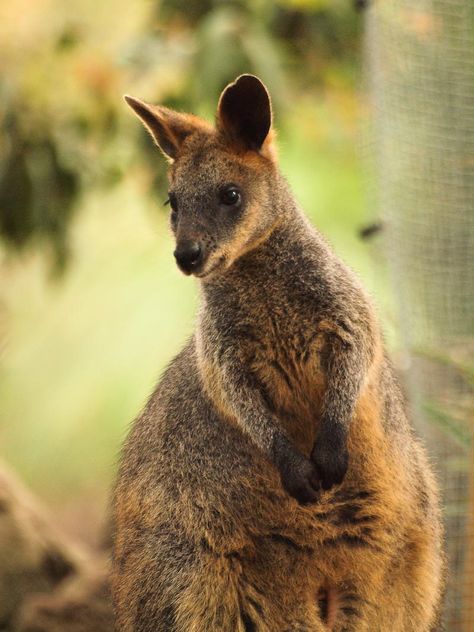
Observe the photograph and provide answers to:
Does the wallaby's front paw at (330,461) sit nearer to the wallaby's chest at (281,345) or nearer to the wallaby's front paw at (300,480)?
the wallaby's front paw at (300,480)

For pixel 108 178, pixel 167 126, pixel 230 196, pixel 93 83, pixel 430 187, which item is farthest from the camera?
pixel 108 178

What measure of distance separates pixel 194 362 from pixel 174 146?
0.95 m

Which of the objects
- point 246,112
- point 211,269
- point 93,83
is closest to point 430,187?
point 93,83

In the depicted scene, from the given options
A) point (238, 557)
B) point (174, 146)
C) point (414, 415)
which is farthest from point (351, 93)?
point (238, 557)

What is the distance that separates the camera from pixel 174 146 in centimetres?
475

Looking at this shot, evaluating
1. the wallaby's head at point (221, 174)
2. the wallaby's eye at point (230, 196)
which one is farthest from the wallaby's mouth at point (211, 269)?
the wallaby's eye at point (230, 196)

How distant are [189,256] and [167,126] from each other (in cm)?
70

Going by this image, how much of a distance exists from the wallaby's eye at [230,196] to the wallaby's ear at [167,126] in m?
0.32

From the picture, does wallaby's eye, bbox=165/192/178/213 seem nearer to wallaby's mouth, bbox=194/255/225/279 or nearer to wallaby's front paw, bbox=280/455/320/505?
wallaby's mouth, bbox=194/255/225/279

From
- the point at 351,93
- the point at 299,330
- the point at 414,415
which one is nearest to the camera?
the point at 299,330

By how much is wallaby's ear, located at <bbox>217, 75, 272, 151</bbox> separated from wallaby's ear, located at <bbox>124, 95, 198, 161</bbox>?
0.52ft

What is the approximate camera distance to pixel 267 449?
180 inches

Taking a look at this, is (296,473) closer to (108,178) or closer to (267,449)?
(267,449)

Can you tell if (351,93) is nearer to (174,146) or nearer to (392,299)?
(392,299)
